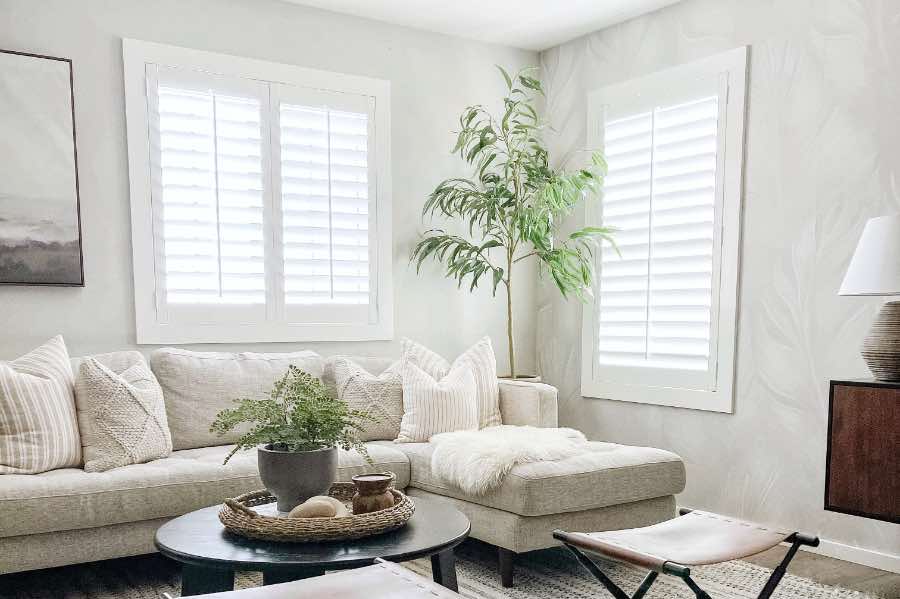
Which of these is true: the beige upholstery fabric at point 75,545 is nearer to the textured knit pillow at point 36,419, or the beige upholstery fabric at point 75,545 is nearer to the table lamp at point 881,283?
the textured knit pillow at point 36,419

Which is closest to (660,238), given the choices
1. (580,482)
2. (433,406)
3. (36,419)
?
(433,406)

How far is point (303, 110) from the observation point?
390cm

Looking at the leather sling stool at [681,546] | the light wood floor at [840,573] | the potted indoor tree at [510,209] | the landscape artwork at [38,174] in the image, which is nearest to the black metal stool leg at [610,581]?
the leather sling stool at [681,546]

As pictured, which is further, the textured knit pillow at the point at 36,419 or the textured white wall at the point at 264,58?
the textured white wall at the point at 264,58

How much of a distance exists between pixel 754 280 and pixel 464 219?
171 centimetres

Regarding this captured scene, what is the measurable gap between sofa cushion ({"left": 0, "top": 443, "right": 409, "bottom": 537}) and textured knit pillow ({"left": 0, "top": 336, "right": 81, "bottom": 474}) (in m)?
0.06

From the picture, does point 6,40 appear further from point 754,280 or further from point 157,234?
point 754,280

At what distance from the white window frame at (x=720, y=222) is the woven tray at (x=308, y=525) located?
7.03 feet

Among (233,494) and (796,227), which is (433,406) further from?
(796,227)

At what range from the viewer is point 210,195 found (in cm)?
363

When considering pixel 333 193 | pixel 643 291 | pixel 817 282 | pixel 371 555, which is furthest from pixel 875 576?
pixel 333 193

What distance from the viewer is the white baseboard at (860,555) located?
2940mm

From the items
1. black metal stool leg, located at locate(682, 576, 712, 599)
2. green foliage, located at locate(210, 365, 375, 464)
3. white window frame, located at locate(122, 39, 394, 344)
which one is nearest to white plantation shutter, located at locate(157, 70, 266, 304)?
white window frame, located at locate(122, 39, 394, 344)

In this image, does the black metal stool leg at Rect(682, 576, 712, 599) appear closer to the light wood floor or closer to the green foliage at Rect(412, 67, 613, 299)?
the light wood floor
